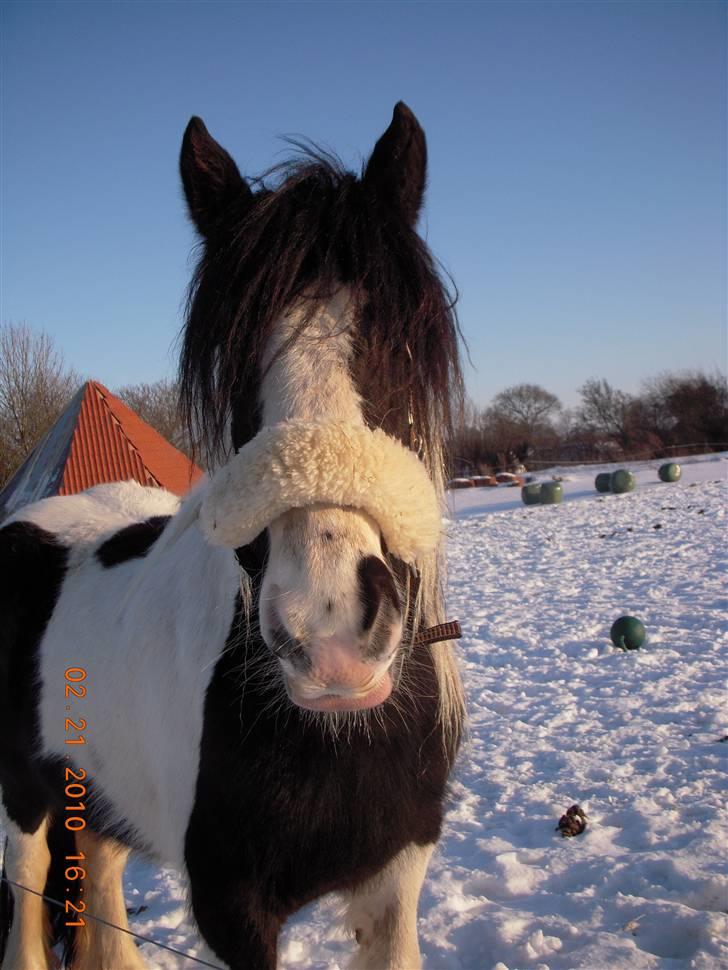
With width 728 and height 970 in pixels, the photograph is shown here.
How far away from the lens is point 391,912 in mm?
1970

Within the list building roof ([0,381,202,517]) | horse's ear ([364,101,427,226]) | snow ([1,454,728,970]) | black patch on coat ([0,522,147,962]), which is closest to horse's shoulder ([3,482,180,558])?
black patch on coat ([0,522,147,962])

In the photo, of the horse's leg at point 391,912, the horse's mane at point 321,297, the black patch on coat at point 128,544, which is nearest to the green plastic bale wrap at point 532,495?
the black patch on coat at point 128,544

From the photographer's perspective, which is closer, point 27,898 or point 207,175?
point 207,175

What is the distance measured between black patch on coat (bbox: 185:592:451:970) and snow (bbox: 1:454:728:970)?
0.39 metres

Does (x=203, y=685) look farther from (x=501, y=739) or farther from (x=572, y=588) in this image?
(x=572, y=588)

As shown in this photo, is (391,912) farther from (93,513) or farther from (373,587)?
(93,513)

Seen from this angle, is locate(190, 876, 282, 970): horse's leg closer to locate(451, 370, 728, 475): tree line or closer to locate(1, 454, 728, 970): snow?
locate(1, 454, 728, 970): snow

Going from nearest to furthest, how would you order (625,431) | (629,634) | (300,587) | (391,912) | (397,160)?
(300,587)
(397,160)
(391,912)
(629,634)
(625,431)

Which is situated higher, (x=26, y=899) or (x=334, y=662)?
(x=334, y=662)

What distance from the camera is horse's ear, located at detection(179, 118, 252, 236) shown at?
6.02ft

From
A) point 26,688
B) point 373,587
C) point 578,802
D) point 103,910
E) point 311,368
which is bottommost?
point 578,802

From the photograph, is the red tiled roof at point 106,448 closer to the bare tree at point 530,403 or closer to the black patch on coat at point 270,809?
the black patch on coat at point 270,809

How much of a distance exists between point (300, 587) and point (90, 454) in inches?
277

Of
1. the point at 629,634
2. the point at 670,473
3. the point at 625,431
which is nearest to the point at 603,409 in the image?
the point at 625,431
